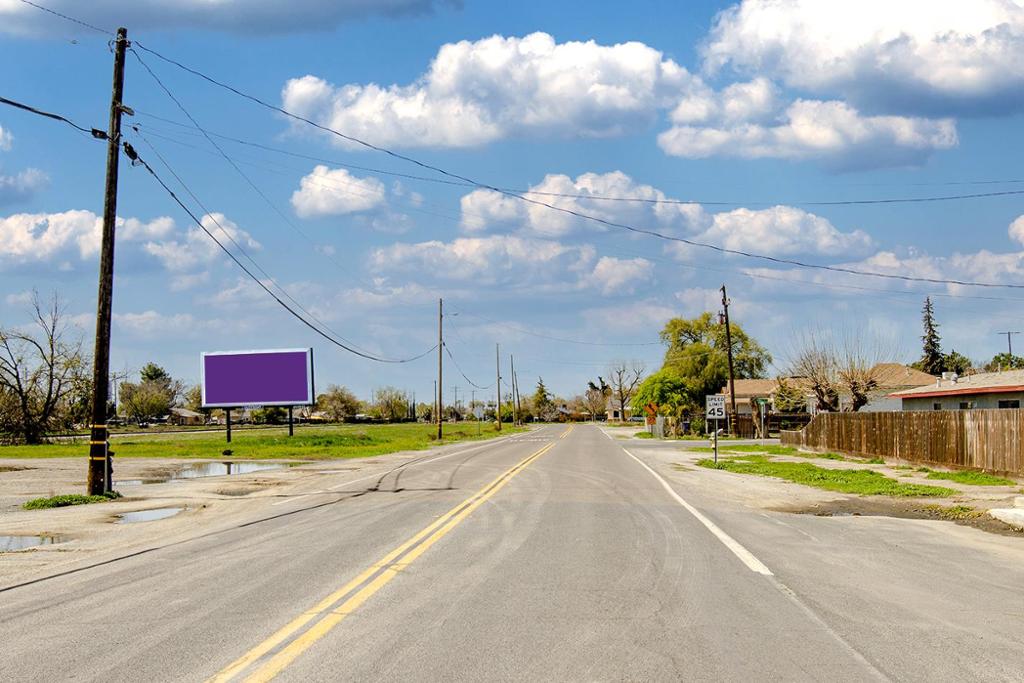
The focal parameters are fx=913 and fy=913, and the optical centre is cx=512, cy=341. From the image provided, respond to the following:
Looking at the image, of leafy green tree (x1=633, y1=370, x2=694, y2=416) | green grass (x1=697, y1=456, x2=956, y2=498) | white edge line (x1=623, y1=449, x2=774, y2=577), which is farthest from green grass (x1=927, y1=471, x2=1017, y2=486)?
leafy green tree (x1=633, y1=370, x2=694, y2=416)

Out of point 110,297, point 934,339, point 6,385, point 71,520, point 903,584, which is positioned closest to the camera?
point 903,584

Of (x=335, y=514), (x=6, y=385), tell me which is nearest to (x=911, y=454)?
(x=335, y=514)

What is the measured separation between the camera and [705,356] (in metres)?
111

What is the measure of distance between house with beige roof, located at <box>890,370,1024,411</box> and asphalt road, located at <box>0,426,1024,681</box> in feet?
76.2

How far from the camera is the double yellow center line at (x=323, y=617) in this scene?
6113 millimetres

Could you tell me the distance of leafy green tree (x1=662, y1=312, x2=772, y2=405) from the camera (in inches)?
4341

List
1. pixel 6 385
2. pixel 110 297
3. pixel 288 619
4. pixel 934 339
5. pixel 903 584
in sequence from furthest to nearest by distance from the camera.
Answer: pixel 934 339 < pixel 6 385 < pixel 110 297 < pixel 903 584 < pixel 288 619

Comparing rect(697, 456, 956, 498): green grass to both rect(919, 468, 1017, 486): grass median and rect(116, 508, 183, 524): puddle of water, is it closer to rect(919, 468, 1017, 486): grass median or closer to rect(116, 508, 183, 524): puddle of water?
rect(919, 468, 1017, 486): grass median

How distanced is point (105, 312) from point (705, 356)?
318ft

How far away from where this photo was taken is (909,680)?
19.8 feet

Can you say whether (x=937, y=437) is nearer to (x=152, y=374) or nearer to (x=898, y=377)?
(x=898, y=377)

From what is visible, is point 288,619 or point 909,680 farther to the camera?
point 288,619

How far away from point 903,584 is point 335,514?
31.2ft

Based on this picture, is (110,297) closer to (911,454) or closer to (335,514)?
(335,514)
